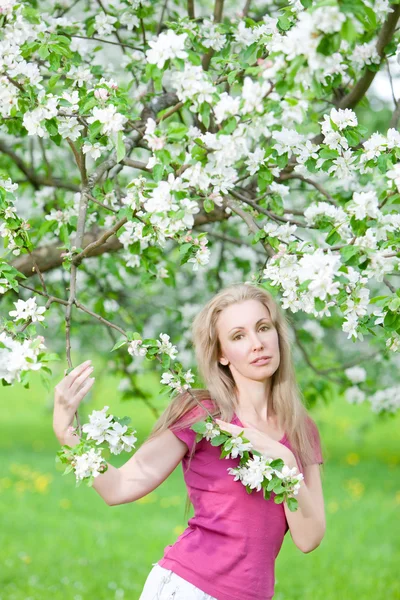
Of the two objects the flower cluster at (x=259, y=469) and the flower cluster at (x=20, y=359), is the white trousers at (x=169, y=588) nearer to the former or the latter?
the flower cluster at (x=259, y=469)

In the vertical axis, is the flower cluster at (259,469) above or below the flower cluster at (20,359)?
below

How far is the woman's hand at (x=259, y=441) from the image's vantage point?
2332 millimetres

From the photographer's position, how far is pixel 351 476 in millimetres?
10250

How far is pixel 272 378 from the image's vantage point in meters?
2.80

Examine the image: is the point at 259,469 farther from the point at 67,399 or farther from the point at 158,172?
the point at 158,172

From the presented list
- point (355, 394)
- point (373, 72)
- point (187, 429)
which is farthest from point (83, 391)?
point (355, 394)

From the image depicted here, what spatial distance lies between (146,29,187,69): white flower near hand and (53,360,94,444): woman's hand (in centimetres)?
82

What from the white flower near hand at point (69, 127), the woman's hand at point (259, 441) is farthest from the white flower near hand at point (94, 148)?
the woman's hand at point (259, 441)

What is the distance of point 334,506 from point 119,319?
459cm

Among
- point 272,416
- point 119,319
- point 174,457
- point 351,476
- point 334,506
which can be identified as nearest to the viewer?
point 174,457

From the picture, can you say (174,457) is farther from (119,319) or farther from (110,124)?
(119,319)

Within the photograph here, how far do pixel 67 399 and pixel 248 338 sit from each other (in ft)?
2.28

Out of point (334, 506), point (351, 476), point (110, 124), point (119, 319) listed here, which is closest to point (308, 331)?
point (119, 319)

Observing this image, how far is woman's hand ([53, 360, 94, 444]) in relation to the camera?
216 centimetres
